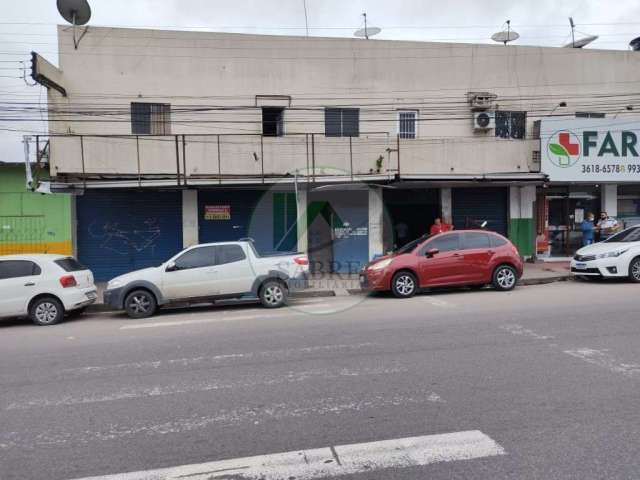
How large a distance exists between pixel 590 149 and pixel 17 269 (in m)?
16.7

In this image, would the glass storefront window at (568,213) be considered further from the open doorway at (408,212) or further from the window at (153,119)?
the window at (153,119)

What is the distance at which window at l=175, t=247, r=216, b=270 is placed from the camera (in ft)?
35.6

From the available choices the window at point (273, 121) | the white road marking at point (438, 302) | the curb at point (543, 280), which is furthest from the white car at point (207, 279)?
the curb at point (543, 280)

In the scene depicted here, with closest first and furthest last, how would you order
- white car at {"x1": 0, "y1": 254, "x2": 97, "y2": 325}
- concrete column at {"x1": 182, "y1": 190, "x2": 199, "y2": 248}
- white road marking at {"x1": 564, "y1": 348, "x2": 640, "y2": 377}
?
white road marking at {"x1": 564, "y1": 348, "x2": 640, "y2": 377}
white car at {"x1": 0, "y1": 254, "x2": 97, "y2": 325}
concrete column at {"x1": 182, "y1": 190, "x2": 199, "y2": 248}

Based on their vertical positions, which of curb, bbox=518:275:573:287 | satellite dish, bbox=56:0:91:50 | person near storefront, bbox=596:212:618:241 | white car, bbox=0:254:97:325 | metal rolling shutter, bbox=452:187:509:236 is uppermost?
satellite dish, bbox=56:0:91:50

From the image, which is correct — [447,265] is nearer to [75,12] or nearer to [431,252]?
[431,252]

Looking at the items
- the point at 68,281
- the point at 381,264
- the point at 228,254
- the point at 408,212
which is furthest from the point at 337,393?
the point at 408,212

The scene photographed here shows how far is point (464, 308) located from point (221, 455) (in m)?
7.10

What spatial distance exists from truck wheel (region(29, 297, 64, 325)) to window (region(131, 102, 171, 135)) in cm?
689

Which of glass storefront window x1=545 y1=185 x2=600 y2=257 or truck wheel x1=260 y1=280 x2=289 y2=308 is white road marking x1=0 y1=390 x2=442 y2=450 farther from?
glass storefront window x1=545 y1=185 x2=600 y2=257

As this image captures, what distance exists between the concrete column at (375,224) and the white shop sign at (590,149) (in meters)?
5.51

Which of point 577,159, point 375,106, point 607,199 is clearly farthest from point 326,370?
point 607,199

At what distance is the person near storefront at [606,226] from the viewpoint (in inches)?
672

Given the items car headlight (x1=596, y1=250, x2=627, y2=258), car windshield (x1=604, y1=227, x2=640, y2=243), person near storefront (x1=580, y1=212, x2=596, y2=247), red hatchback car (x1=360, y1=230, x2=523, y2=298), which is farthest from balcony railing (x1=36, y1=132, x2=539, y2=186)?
car headlight (x1=596, y1=250, x2=627, y2=258)
